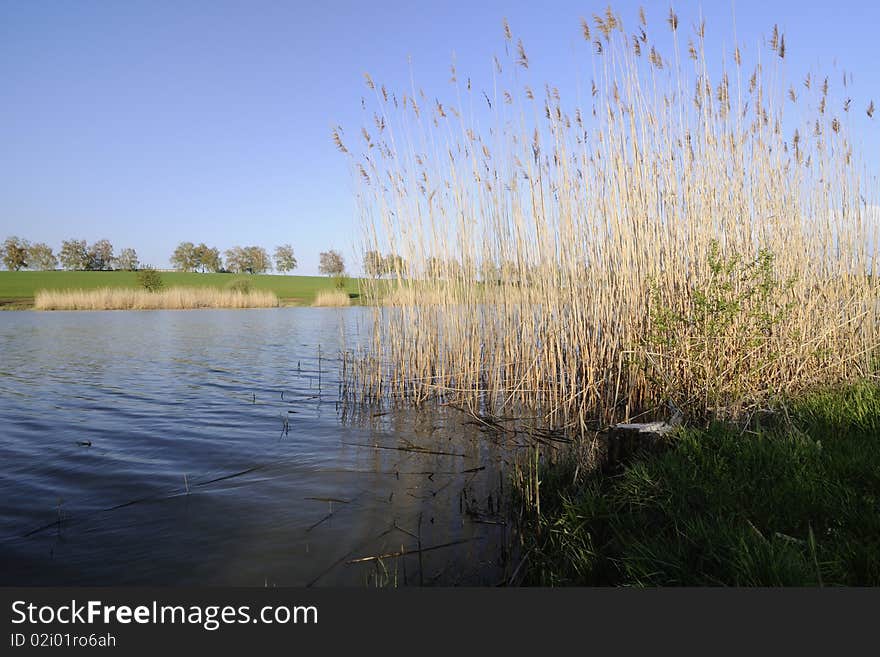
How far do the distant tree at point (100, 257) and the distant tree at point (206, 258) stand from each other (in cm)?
1037

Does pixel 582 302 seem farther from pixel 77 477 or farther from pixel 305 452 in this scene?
pixel 77 477

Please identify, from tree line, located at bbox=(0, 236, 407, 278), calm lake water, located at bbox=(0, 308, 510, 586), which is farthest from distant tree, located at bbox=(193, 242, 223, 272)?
calm lake water, located at bbox=(0, 308, 510, 586)

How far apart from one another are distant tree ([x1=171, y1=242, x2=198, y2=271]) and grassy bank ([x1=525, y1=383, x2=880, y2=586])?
63.9 metres

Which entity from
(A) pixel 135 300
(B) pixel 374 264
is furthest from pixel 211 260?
(B) pixel 374 264

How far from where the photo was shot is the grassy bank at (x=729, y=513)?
1.68m

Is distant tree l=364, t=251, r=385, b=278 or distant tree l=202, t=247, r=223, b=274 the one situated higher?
distant tree l=202, t=247, r=223, b=274

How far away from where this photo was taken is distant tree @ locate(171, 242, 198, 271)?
58.8 m

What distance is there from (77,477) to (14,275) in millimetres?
51473

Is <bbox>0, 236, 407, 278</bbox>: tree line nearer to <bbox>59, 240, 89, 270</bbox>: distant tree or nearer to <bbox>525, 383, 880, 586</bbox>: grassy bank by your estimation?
<bbox>59, 240, 89, 270</bbox>: distant tree

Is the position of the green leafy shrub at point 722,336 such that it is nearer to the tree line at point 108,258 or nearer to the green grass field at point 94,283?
the green grass field at point 94,283

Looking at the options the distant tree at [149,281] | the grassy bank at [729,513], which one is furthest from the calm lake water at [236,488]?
the distant tree at [149,281]

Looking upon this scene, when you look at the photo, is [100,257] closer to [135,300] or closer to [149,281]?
[149,281]

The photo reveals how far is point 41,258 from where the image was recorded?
55500 millimetres

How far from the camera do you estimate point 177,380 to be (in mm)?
7441
